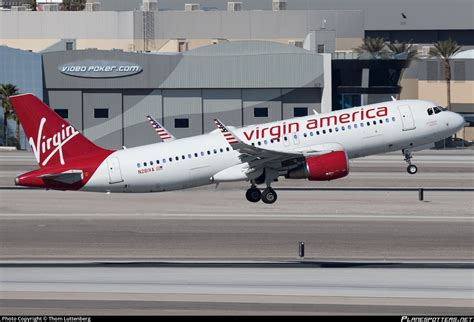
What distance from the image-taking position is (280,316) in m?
34.3

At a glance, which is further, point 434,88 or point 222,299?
point 434,88

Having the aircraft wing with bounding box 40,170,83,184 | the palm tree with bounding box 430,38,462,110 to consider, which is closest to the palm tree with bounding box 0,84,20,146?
the palm tree with bounding box 430,38,462,110

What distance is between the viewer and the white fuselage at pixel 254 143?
60.2 metres

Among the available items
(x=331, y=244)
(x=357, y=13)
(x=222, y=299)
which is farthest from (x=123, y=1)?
(x=222, y=299)

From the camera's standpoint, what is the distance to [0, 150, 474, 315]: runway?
37.0 meters

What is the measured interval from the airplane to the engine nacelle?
5 cm

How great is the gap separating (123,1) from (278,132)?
89.9m

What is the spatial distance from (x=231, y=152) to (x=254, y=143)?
1309mm

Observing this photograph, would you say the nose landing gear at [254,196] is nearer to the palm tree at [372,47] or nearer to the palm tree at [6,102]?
the palm tree at [6,102]

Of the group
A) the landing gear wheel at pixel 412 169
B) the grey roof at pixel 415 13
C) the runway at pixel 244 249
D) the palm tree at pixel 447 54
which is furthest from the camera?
the grey roof at pixel 415 13

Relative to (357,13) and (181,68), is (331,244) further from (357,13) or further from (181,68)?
(357,13)

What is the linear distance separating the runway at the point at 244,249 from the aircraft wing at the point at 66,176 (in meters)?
1.97

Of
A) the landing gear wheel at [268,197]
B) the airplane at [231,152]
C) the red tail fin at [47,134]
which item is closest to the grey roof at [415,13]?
the airplane at [231,152]

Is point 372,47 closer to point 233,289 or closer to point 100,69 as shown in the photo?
point 100,69
